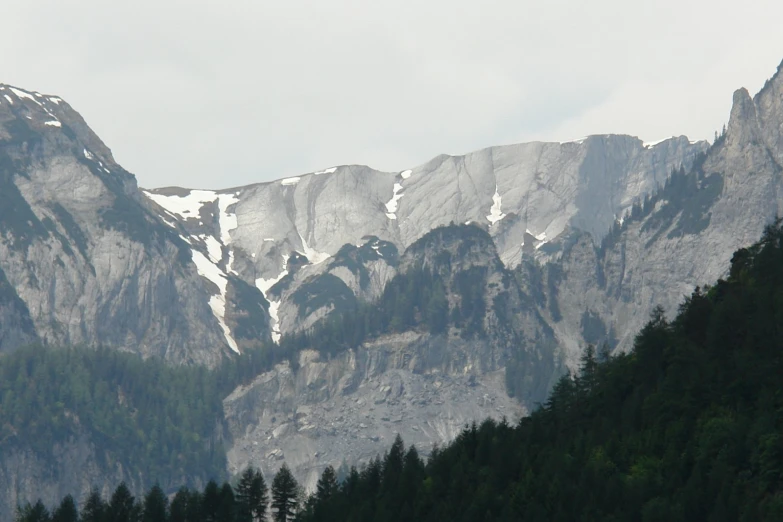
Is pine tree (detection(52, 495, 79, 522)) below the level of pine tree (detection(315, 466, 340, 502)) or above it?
above

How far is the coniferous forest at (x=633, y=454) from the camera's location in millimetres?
123812

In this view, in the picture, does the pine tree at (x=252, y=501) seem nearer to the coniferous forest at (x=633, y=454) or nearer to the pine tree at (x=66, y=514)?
the coniferous forest at (x=633, y=454)

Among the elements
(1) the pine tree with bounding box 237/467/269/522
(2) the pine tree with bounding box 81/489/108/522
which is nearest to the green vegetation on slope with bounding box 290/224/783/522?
(1) the pine tree with bounding box 237/467/269/522

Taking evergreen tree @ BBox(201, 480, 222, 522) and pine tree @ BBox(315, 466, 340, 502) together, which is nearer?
evergreen tree @ BBox(201, 480, 222, 522)

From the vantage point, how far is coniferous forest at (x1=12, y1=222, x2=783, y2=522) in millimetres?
123812

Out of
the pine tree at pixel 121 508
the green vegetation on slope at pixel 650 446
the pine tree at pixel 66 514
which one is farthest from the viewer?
the pine tree at pixel 66 514

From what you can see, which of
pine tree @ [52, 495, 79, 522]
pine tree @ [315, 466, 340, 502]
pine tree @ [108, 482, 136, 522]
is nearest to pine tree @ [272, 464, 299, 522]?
pine tree @ [315, 466, 340, 502]

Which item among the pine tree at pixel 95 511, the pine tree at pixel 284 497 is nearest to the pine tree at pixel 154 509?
the pine tree at pixel 95 511

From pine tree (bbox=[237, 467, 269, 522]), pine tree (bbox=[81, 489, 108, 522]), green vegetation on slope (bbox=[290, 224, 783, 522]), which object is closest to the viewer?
green vegetation on slope (bbox=[290, 224, 783, 522])

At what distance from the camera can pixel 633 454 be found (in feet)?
454

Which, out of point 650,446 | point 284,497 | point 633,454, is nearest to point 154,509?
point 284,497

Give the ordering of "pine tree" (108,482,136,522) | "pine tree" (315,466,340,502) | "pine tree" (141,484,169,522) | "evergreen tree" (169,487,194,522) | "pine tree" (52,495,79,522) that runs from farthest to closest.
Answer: "pine tree" (52,495,79,522) < "pine tree" (315,466,340,502) < "pine tree" (108,482,136,522) < "pine tree" (141,484,169,522) < "evergreen tree" (169,487,194,522)

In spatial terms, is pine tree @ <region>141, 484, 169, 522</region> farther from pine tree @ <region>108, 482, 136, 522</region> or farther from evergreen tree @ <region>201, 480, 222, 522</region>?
evergreen tree @ <region>201, 480, 222, 522</region>

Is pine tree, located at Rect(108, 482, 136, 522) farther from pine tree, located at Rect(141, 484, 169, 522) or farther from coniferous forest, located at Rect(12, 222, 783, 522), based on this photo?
pine tree, located at Rect(141, 484, 169, 522)
